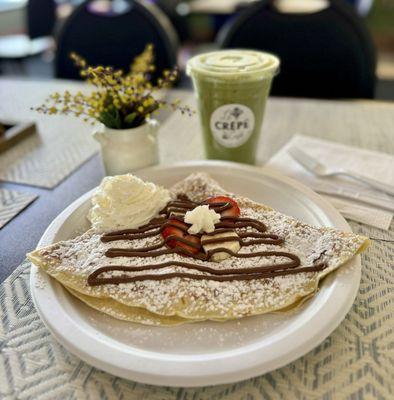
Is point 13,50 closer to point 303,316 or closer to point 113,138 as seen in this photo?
point 113,138

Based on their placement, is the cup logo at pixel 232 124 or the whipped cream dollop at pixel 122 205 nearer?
the whipped cream dollop at pixel 122 205

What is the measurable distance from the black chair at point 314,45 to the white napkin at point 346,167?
671 millimetres

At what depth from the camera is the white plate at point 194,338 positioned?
1.89 feet

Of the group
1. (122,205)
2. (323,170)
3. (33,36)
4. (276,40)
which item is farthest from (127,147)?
(33,36)

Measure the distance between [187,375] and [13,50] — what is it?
12.6 ft

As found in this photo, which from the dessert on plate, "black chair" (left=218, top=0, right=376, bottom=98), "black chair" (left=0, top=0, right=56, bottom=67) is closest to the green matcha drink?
Result: the dessert on plate

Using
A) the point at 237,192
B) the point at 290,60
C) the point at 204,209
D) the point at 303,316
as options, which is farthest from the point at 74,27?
the point at 303,316

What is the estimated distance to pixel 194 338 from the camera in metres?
0.69

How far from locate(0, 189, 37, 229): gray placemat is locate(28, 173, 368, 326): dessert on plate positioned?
24 cm

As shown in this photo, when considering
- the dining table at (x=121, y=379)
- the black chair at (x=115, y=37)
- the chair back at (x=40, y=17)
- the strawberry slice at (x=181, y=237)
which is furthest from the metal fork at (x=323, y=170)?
the chair back at (x=40, y=17)

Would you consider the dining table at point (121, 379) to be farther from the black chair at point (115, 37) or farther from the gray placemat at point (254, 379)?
the black chair at point (115, 37)

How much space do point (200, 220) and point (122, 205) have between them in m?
0.19

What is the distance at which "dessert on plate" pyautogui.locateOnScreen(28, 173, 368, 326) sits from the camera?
725 millimetres

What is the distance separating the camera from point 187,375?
566 millimetres
